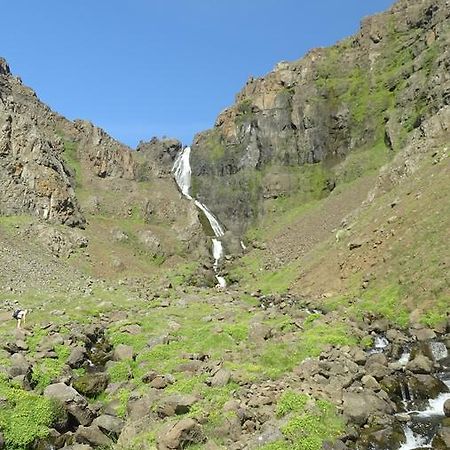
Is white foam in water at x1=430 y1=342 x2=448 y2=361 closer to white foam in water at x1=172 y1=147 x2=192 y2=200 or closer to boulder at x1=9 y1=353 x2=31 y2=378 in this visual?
boulder at x1=9 y1=353 x2=31 y2=378

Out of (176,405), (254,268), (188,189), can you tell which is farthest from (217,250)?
(176,405)

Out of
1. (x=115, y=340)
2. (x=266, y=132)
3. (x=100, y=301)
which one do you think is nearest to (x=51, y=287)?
(x=100, y=301)

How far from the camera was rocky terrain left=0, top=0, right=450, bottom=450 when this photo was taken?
20047mm

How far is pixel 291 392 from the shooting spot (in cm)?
2056

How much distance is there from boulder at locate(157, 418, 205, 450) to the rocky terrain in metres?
0.08

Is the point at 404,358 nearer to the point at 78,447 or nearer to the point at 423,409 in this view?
the point at 423,409

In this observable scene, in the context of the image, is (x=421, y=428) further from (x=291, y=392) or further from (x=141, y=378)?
(x=141, y=378)

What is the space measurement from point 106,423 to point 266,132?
4174 inches

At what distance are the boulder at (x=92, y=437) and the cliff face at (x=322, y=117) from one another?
86.4 meters

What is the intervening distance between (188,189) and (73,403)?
10329 cm

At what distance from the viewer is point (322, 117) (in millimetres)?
116125

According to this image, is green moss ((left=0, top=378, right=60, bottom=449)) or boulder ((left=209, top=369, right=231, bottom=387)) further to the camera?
boulder ((left=209, top=369, right=231, bottom=387))

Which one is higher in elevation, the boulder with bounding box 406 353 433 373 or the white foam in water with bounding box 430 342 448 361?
the white foam in water with bounding box 430 342 448 361

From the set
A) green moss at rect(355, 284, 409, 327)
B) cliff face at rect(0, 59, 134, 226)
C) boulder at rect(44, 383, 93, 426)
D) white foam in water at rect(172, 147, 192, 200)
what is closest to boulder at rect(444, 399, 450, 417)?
green moss at rect(355, 284, 409, 327)
